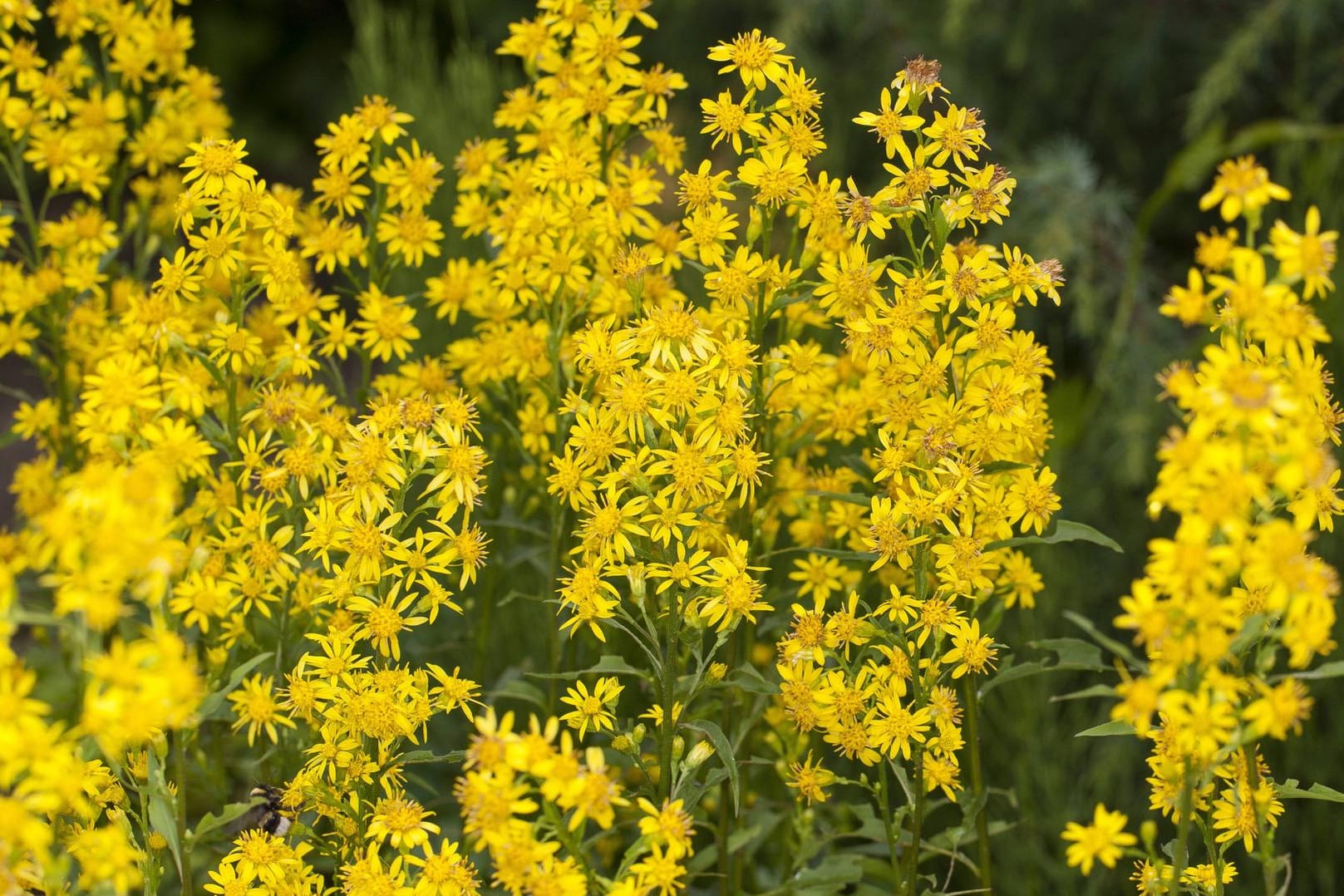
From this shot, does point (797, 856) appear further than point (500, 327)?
No

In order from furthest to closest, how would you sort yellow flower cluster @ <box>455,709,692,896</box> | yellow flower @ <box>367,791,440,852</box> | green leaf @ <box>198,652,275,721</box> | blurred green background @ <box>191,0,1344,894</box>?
1. blurred green background @ <box>191,0,1344,894</box>
2. green leaf @ <box>198,652,275,721</box>
3. yellow flower @ <box>367,791,440,852</box>
4. yellow flower cluster @ <box>455,709,692,896</box>

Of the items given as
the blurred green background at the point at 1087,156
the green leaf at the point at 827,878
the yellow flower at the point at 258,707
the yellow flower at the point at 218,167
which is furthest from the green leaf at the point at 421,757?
the blurred green background at the point at 1087,156

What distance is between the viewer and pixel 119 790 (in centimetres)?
184

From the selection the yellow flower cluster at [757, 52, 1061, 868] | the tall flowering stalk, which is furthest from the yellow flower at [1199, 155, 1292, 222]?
the yellow flower cluster at [757, 52, 1061, 868]

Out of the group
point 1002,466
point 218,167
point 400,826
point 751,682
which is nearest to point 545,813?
point 400,826

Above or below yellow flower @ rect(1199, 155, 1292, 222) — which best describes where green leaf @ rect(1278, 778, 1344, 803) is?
below

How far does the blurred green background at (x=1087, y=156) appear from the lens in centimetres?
290

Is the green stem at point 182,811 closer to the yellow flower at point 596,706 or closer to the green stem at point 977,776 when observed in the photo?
the yellow flower at point 596,706

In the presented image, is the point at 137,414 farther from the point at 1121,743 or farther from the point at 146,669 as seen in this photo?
the point at 1121,743

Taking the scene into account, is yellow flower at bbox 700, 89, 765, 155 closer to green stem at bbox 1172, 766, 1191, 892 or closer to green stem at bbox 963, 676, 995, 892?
green stem at bbox 963, 676, 995, 892

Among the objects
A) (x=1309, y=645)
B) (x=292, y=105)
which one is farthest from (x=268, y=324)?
(x=292, y=105)

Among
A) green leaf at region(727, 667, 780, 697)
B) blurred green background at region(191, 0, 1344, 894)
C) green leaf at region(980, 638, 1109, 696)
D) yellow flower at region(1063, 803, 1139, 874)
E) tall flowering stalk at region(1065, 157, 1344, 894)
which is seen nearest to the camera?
tall flowering stalk at region(1065, 157, 1344, 894)

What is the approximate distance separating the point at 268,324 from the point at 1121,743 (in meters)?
1.89

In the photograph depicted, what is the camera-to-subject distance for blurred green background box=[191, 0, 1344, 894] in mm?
2900
